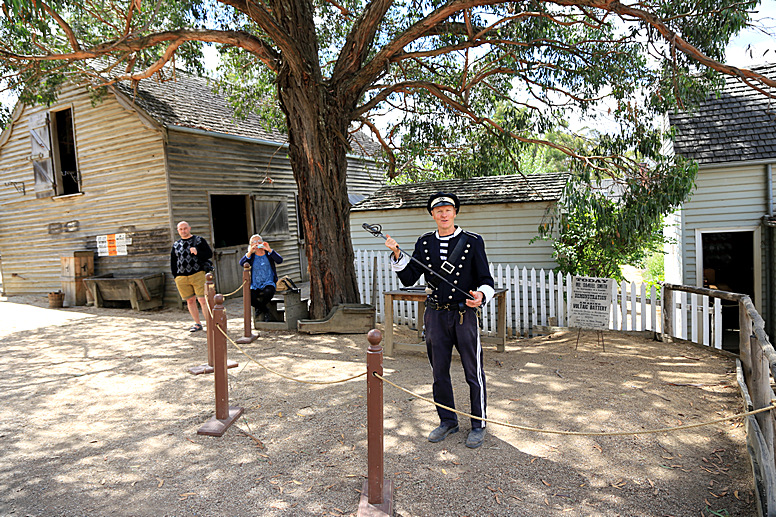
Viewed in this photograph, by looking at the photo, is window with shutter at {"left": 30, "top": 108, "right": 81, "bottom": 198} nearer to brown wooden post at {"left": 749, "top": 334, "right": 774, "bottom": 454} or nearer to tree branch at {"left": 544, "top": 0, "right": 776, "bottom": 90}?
tree branch at {"left": 544, "top": 0, "right": 776, "bottom": 90}

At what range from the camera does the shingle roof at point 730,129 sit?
10.2 meters

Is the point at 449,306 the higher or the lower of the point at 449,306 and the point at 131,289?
the higher

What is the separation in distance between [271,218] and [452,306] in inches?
435

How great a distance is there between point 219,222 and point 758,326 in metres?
15.6

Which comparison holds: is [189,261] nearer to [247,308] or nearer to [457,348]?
[247,308]

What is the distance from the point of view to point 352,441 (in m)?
4.29

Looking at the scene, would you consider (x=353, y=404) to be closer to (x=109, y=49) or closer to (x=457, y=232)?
(x=457, y=232)

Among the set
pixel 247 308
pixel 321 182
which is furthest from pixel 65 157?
pixel 321 182

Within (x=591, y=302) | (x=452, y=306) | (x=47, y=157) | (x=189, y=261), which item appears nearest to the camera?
(x=452, y=306)

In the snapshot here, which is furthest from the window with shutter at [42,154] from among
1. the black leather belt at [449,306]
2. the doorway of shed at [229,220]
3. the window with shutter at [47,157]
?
the black leather belt at [449,306]

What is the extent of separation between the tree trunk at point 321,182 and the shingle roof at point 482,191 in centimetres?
285

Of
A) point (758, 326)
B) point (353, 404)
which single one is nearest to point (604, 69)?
point (758, 326)

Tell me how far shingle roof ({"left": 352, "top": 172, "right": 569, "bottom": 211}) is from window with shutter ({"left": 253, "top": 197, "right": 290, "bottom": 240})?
11.7 ft

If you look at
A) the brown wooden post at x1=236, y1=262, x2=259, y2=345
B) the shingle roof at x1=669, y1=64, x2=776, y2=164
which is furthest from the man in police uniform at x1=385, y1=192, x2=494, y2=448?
the shingle roof at x1=669, y1=64, x2=776, y2=164
